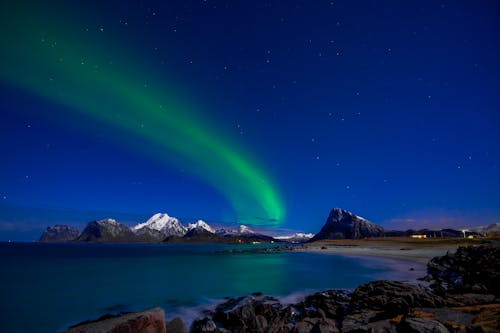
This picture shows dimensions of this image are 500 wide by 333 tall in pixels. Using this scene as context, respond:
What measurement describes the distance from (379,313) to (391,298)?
1994 millimetres

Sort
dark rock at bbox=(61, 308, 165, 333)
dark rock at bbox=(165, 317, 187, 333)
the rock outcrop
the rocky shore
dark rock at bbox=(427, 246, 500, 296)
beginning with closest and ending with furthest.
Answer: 1. dark rock at bbox=(61, 308, 165, 333)
2. the rocky shore
3. the rock outcrop
4. dark rock at bbox=(165, 317, 187, 333)
5. dark rock at bbox=(427, 246, 500, 296)

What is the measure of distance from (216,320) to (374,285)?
9.69 meters

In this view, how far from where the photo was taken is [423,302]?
43.9 ft

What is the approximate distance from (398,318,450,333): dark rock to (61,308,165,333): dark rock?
744 centimetres

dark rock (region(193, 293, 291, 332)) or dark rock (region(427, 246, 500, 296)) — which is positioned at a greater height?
dark rock (region(427, 246, 500, 296))

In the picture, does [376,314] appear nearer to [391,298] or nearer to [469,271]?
[391,298]

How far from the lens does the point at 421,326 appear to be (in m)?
8.09

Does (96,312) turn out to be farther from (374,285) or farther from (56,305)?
(374,285)

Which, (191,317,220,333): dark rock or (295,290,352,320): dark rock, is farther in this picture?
(295,290,352,320): dark rock

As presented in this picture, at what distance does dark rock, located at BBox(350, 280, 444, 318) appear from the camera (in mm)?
13013

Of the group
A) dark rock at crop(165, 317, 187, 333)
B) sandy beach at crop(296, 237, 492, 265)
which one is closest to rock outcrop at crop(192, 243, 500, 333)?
dark rock at crop(165, 317, 187, 333)

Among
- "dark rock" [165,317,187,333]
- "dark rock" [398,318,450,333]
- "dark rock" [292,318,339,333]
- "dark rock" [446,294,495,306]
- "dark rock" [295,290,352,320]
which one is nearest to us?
"dark rock" [398,318,450,333]

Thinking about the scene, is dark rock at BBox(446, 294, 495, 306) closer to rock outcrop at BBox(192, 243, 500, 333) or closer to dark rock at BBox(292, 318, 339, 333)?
rock outcrop at BBox(192, 243, 500, 333)

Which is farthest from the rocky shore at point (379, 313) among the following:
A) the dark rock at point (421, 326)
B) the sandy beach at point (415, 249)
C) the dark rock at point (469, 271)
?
the sandy beach at point (415, 249)
